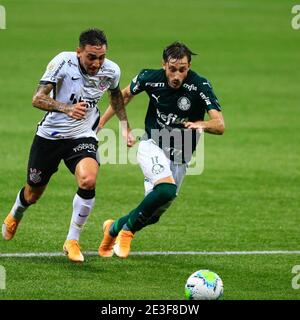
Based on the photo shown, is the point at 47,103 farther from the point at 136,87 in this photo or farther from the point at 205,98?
the point at 205,98

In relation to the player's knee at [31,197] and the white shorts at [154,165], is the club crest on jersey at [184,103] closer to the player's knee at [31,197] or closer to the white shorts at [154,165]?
the white shorts at [154,165]

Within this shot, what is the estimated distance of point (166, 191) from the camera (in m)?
12.6

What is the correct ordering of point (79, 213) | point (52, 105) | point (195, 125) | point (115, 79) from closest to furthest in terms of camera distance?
point (195, 125) < point (52, 105) < point (79, 213) < point (115, 79)

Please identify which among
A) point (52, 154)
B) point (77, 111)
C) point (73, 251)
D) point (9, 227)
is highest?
point (77, 111)

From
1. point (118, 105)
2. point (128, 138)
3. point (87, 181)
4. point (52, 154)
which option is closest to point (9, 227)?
point (52, 154)

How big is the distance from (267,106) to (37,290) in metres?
16.5

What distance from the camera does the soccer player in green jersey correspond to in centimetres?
1273

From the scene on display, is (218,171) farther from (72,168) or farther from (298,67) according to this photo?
(298,67)

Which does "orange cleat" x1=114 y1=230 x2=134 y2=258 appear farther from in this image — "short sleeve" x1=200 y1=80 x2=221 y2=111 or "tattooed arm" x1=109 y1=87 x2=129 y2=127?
"short sleeve" x1=200 y1=80 x2=221 y2=111

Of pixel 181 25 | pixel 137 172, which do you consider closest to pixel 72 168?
pixel 137 172

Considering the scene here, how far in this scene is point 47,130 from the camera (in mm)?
13133

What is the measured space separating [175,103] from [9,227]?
253cm

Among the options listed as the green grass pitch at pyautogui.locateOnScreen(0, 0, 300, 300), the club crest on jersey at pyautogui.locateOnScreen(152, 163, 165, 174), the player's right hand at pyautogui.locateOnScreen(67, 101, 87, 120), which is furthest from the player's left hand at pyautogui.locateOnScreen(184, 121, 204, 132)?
the green grass pitch at pyautogui.locateOnScreen(0, 0, 300, 300)

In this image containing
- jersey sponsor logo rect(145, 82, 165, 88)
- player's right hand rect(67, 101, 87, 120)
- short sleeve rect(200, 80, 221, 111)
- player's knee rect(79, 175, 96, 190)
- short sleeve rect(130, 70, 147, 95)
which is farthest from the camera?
short sleeve rect(130, 70, 147, 95)
